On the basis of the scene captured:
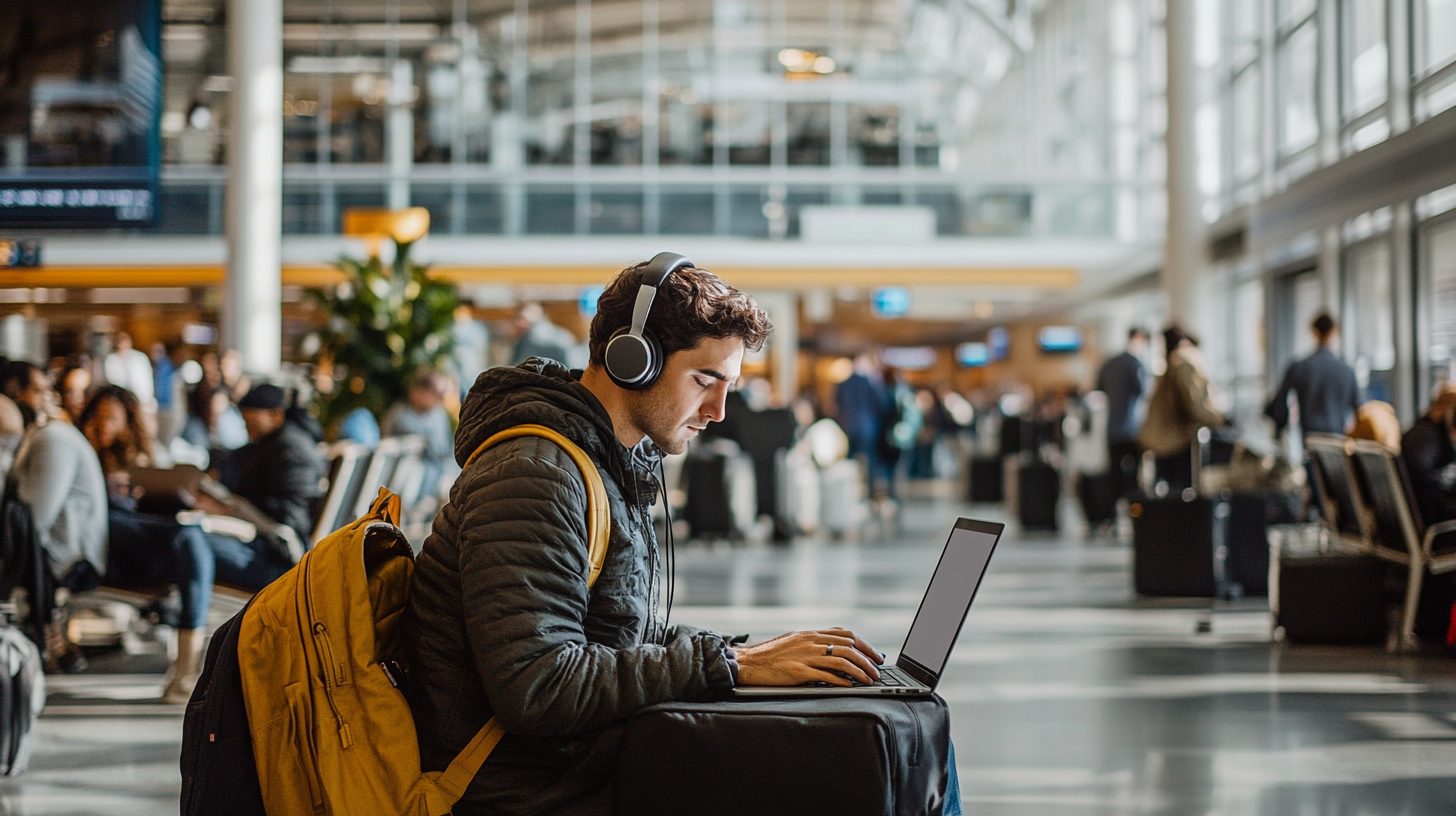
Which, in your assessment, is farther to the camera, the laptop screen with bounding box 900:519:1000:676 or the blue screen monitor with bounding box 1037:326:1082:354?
the blue screen monitor with bounding box 1037:326:1082:354

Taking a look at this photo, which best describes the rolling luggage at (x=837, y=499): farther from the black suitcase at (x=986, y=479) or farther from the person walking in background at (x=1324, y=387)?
the person walking in background at (x=1324, y=387)

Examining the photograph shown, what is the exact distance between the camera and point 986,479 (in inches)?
608

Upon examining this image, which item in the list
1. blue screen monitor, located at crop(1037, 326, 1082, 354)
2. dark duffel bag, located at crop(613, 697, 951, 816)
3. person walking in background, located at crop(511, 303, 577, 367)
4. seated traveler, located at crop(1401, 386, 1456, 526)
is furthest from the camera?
blue screen monitor, located at crop(1037, 326, 1082, 354)

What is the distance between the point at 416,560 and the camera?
178cm

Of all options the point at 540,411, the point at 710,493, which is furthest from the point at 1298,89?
the point at 540,411

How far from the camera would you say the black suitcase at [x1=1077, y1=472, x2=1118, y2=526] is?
12195mm

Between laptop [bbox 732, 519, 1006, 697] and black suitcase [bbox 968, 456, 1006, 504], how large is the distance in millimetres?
13597

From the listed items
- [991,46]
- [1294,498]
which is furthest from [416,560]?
[991,46]

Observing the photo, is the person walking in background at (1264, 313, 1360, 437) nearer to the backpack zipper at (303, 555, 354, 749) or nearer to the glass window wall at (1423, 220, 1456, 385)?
the glass window wall at (1423, 220, 1456, 385)

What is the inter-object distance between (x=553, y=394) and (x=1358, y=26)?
36.7 ft

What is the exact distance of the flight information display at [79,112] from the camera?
7012 mm

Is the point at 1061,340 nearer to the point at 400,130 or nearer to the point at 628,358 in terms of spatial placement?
the point at 400,130

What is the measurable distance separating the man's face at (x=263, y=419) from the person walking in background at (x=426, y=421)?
10.7 feet

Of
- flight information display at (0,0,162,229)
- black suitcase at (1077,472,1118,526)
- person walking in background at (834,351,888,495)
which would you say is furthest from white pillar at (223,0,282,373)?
black suitcase at (1077,472,1118,526)
